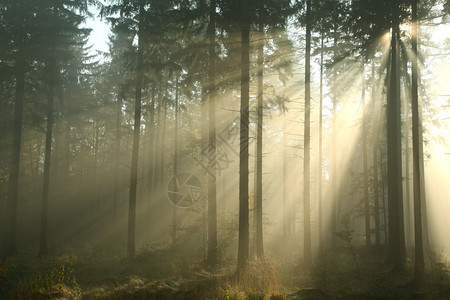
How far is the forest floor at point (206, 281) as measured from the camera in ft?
27.9

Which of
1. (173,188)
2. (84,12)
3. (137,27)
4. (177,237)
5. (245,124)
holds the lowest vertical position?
(177,237)

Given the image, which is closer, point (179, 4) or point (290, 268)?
point (290, 268)

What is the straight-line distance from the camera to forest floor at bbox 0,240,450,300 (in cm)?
851

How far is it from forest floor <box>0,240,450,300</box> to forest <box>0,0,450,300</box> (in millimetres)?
98

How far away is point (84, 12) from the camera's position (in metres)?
18.8

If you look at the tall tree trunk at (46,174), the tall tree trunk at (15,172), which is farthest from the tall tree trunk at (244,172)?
the tall tree trunk at (15,172)

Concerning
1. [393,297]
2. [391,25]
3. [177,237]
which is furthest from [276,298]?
[177,237]

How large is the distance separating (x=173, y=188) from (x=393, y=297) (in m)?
17.8

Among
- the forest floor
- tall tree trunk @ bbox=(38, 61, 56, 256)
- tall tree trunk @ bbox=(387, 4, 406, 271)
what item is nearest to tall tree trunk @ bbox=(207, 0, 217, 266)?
the forest floor

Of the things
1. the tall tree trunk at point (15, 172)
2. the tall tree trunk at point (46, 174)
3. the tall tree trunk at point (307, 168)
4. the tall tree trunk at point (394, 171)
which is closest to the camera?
the tall tree trunk at point (394, 171)

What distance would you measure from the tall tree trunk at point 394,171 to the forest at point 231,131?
0.21ft

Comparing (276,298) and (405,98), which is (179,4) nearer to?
(276,298)

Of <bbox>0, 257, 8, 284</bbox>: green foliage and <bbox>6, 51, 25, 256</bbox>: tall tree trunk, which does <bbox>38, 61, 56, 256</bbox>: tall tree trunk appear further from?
<bbox>0, 257, 8, 284</bbox>: green foliage

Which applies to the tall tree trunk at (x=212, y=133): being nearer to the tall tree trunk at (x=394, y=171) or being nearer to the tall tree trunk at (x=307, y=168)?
the tall tree trunk at (x=307, y=168)
